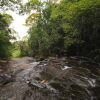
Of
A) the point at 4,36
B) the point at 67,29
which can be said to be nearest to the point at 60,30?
the point at 67,29

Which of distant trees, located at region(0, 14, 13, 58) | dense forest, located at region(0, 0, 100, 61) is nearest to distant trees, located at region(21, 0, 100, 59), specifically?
dense forest, located at region(0, 0, 100, 61)

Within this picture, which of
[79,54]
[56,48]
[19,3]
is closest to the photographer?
[19,3]

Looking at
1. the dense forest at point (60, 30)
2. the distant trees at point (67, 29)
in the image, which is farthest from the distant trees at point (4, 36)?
the distant trees at point (67, 29)

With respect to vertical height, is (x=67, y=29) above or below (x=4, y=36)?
above

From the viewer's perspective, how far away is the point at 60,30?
12.8 metres

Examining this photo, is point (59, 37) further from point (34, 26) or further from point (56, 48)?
point (34, 26)

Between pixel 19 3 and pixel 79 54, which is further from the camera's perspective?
pixel 79 54

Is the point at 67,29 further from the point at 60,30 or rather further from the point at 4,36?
the point at 4,36

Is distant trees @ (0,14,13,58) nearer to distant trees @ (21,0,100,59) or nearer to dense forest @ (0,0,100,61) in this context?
dense forest @ (0,0,100,61)

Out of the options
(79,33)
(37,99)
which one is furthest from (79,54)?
(37,99)

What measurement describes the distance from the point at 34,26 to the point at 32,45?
9.94 feet

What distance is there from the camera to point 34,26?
49.9 ft

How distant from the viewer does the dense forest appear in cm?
779

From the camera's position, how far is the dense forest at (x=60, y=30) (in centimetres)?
779
